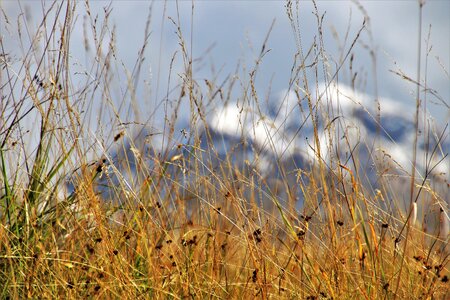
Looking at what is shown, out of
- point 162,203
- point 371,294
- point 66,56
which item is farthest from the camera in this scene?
point 66,56

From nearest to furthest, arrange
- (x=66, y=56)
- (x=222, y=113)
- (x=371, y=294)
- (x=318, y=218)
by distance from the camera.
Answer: (x=371, y=294), (x=318, y=218), (x=66, y=56), (x=222, y=113)

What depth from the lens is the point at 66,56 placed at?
3264 mm

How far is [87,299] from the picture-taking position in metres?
2.75

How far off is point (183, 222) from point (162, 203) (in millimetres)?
143

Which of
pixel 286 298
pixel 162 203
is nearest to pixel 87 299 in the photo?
pixel 162 203

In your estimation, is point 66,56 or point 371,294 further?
point 66,56

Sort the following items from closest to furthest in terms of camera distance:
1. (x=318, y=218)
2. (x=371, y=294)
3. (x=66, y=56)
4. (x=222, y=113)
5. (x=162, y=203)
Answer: (x=371, y=294) → (x=318, y=218) → (x=162, y=203) → (x=66, y=56) → (x=222, y=113)

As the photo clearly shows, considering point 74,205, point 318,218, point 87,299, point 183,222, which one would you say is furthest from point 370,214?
point 74,205

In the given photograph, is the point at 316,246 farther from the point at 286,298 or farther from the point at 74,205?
the point at 74,205

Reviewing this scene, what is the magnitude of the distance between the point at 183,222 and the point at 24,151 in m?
0.79

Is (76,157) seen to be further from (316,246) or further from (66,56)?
(316,246)

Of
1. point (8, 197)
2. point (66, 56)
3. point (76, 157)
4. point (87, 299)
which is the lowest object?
point (87, 299)

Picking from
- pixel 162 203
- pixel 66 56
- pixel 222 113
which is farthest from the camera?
pixel 222 113

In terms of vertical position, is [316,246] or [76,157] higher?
[76,157]
